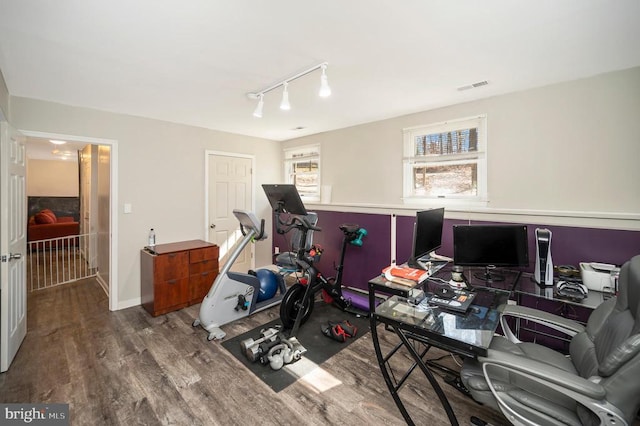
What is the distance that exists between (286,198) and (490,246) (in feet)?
6.26

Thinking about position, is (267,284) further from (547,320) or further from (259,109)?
(547,320)

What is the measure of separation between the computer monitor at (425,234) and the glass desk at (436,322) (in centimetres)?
35

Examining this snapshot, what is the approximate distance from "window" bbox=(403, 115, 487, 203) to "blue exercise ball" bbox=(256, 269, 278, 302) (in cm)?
198

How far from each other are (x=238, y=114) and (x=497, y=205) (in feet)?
10.4

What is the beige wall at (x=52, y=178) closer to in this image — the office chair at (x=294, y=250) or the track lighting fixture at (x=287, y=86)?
the office chair at (x=294, y=250)

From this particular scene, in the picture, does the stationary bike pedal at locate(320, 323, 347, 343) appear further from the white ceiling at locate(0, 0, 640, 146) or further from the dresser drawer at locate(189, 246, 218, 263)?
the white ceiling at locate(0, 0, 640, 146)

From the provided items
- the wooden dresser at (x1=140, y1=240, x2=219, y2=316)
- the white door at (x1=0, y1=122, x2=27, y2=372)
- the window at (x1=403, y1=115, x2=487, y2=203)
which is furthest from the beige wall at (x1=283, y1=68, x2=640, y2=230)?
the white door at (x1=0, y1=122, x2=27, y2=372)

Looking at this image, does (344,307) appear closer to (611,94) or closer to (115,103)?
(611,94)

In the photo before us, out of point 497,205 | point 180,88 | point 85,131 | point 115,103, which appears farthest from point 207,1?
point 497,205

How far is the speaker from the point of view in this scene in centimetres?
221

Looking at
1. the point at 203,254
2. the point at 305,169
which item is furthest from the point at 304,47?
the point at 305,169

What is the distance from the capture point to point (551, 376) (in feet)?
3.92

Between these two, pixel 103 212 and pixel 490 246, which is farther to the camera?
pixel 103 212

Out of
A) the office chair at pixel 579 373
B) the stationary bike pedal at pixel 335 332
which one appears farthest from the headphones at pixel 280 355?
the office chair at pixel 579 373
